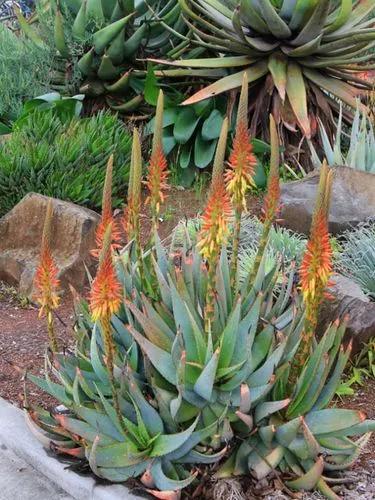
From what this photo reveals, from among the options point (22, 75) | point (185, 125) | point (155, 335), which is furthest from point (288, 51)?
point (155, 335)

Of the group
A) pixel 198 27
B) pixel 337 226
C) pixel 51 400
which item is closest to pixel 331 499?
pixel 51 400

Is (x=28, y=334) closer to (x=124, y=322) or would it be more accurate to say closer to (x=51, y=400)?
(x=51, y=400)

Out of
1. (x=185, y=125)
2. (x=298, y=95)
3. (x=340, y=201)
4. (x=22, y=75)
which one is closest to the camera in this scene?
(x=340, y=201)

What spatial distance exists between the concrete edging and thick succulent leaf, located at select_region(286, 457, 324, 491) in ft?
1.97

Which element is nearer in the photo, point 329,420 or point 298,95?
point 329,420

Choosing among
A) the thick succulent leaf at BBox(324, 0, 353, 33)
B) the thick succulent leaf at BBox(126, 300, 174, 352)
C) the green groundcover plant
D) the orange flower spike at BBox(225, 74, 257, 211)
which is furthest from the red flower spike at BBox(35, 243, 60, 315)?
the thick succulent leaf at BBox(324, 0, 353, 33)

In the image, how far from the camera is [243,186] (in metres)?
2.73

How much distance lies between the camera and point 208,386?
2781mm

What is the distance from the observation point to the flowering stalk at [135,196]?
273 cm

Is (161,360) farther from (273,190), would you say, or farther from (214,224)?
(273,190)

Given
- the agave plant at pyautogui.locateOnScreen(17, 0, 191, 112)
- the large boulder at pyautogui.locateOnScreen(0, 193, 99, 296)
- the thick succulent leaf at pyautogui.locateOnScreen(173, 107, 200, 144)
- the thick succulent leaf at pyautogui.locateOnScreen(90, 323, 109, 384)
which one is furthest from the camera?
the agave plant at pyautogui.locateOnScreen(17, 0, 191, 112)

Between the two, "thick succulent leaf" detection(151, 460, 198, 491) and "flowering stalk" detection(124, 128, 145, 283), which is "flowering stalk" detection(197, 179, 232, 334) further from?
"thick succulent leaf" detection(151, 460, 198, 491)

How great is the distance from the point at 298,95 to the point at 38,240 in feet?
8.17

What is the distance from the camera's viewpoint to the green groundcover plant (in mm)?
2777
